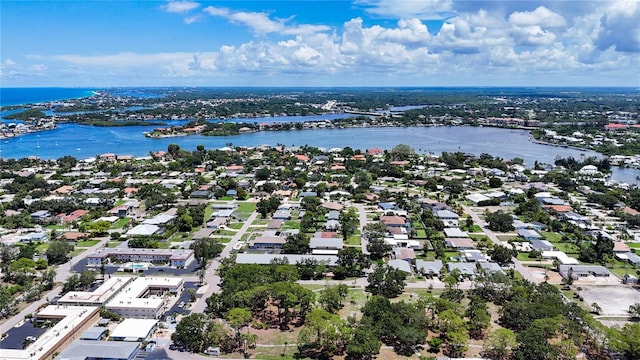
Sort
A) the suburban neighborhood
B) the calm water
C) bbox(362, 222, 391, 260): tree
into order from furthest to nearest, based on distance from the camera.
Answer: the calm water
bbox(362, 222, 391, 260): tree
the suburban neighborhood

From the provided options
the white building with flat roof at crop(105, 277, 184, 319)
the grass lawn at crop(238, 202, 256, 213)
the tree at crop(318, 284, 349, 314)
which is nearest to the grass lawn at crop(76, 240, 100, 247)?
the white building with flat roof at crop(105, 277, 184, 319)

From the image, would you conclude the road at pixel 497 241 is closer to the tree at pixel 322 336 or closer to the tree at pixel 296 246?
the tree at pixel 322 336

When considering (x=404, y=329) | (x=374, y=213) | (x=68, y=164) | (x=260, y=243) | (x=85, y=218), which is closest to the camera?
(x=404, y=329)

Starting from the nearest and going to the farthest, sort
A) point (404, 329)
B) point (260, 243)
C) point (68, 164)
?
point (404, 329) < point (260, 243) < point (68, 164)

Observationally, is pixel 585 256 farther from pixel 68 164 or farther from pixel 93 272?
pixel 68 164

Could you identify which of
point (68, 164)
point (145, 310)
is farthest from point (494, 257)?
point (68, 164)

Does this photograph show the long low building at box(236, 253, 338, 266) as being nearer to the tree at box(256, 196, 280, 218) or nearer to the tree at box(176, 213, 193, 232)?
the tree at box(176, 213, 193, 232)

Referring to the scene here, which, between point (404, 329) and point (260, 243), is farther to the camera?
point (260, 243)
